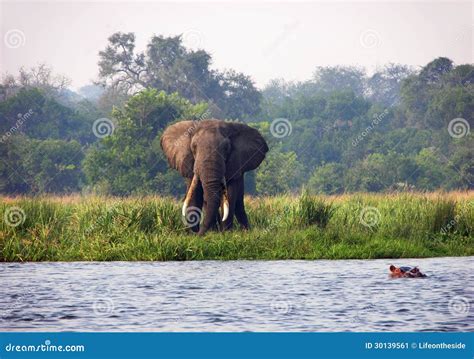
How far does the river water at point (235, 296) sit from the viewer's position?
42.9 ft

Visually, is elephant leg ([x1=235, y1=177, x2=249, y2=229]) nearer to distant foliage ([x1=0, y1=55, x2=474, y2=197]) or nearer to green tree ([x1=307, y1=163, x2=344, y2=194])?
distant foliage ([x1=0, y1=55, x2=474, y2=197])

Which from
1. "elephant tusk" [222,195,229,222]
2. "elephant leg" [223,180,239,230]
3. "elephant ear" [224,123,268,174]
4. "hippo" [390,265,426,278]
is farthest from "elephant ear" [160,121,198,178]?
"hippo" [390,265,426,278]

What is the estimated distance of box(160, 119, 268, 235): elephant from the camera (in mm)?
21375

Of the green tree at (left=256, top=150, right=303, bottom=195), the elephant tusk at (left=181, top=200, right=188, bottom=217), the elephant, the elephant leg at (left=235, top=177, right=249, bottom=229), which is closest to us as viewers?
the elephant tusk at (left=181, top=200, right=188, bottom=217)

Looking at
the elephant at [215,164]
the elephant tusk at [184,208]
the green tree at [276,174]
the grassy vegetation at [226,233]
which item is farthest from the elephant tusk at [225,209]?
the green tree at [276,174]

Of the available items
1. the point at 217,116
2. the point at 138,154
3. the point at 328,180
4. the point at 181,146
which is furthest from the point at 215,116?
the point at 181,146

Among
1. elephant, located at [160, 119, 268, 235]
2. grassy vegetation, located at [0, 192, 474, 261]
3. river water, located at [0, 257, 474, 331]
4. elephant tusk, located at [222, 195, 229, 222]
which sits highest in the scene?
elephant, located at [160, 119, 268, 235]

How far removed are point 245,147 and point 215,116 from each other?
87.8 feet

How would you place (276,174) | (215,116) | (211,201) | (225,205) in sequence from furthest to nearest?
(215,116) → (276,174) → (225,205) → (211,201)

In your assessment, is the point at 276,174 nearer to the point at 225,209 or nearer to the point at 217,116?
the point at 217,116

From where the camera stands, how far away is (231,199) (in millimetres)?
21547

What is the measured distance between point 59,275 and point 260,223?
253 inches

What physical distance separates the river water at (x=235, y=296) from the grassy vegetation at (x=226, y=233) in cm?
57
